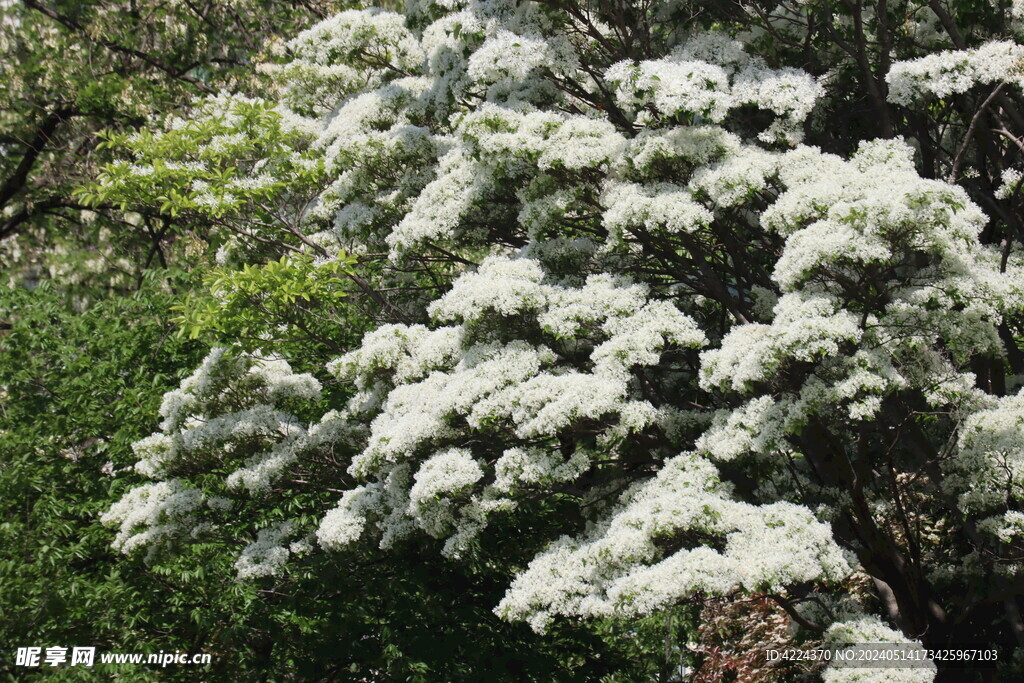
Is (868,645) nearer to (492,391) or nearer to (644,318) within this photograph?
(644,318)

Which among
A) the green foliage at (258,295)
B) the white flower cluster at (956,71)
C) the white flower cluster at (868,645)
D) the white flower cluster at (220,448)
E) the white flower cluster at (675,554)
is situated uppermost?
the white flower cluster at (956,71)

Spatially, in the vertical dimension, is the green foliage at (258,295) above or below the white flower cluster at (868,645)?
above

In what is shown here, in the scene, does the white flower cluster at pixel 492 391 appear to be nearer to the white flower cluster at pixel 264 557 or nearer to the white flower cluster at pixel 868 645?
the white flower cluster at pixel 264 557

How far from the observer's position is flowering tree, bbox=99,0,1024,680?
7656 mm

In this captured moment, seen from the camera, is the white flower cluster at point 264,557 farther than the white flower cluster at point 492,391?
Yes

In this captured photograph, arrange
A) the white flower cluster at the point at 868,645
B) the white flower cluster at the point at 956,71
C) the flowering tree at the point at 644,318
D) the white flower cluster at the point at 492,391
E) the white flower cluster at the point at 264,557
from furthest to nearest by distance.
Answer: the white flower cluster at the point at 264,557 < the white flower cluster at the point at 956,71 < the white flower cluster at the point at 492,391 < the flowering tree at the point at 644,318 < the white flower cluster at the point at 868,645

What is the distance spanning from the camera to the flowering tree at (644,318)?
766cm

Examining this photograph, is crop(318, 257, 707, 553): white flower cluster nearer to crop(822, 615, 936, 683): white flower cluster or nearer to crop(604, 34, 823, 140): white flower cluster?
crop(604, 34, 823, 140): white flower cluster

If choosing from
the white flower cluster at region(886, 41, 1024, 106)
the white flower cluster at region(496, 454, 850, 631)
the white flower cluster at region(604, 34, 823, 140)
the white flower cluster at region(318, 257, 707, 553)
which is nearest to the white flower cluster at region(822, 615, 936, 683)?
the white flower cluster at region(496, 454, 850, 631)

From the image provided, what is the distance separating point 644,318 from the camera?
337 inches

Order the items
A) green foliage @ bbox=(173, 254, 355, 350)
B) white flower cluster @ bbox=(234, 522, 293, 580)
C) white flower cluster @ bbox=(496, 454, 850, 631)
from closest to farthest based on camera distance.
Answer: white flower cluster @ bbox=(496, 454, 850, 631), white flower cluster @ bbox=(234, 522, 293, 580), green foliage @ bbox=(173, 254, 355, 350)

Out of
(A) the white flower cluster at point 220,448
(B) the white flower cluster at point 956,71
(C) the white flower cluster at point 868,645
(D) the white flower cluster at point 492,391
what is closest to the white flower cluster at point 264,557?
(A) the white flower cluster at point 220,448

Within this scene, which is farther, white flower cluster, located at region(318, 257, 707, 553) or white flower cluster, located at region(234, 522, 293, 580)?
white flower cluster, located at region(234, 522, 293, 580)

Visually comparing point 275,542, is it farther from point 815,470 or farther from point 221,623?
point 815,470
